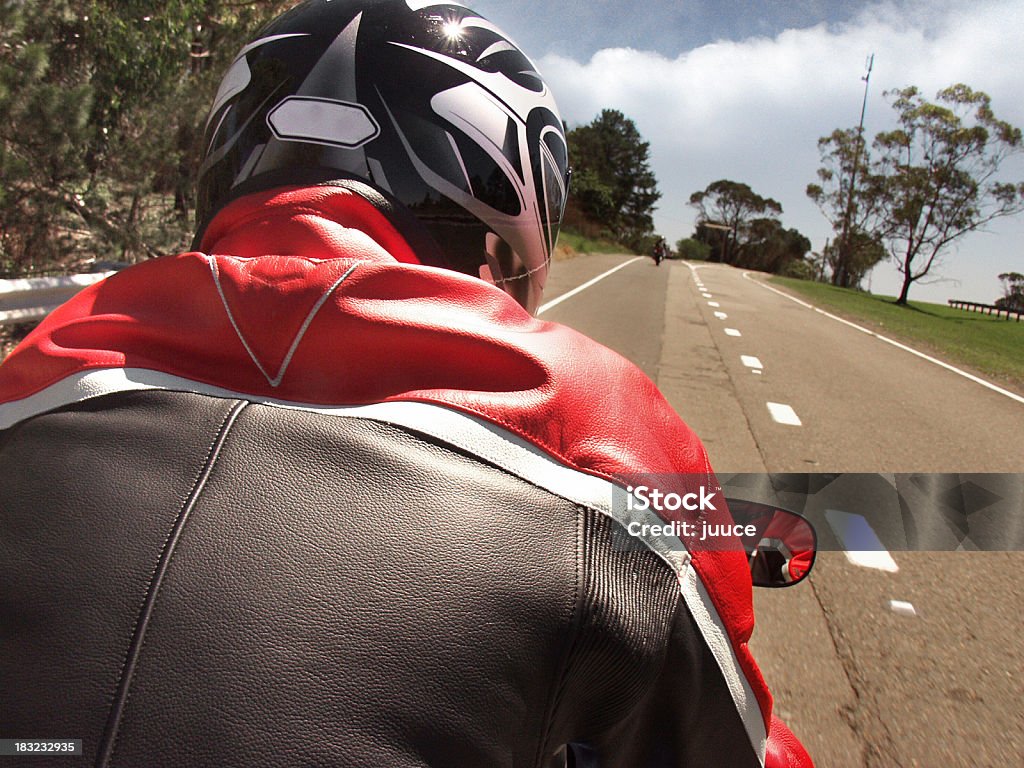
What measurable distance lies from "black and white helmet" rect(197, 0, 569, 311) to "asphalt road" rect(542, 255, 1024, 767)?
3.20ft

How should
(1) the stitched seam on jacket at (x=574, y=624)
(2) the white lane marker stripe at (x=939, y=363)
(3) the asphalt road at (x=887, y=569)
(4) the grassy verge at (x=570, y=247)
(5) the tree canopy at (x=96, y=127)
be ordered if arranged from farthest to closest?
(4) the grassy verge at (x=570, y=247), (2) the white lane marker stripe at (x=939, y=363), (5) the tree canopy at (x=96, y=127), (3) the asphalt road at (x=887, y=569), (1) the stitched seam on jacket at (x=574, y=624)

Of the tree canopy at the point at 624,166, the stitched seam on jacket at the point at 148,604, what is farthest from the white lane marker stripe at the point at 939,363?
the tree canopy at the point at 624,166

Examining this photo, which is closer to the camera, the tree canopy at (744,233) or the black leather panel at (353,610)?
the black leather panel at (353,610)

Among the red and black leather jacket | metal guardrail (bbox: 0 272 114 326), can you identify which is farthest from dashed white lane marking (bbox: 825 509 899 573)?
metal guardrail (bbox: 0 272 114 326)

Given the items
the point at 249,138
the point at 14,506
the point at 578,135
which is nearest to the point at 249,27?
the point at 249,138

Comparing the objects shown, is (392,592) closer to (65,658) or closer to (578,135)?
(65,658)

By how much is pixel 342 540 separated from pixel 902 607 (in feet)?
9.62

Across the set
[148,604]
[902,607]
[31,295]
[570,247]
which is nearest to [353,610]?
[148,604]

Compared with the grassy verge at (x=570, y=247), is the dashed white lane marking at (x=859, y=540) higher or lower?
lower

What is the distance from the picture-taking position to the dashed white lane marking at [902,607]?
9.37ft

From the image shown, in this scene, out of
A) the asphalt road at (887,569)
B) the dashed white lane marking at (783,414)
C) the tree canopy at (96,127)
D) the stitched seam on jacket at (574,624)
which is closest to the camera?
the stitched seam on jacket at (574,624)

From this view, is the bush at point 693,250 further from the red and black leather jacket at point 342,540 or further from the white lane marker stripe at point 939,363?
the red and black leather jacket at point 342,540

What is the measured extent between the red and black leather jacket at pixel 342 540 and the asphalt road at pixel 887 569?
113 centimetres

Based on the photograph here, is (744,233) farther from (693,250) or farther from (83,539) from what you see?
(83,539)
